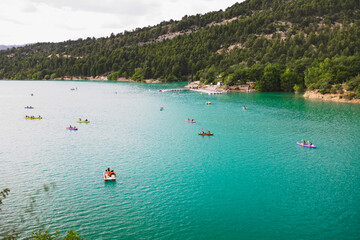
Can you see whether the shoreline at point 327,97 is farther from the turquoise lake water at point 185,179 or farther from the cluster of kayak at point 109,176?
the cluster of kayak at point 109,176

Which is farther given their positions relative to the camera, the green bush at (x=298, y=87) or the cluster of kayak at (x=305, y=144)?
the green bush at (x=298, y=87)

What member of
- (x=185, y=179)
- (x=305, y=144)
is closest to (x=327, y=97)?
(x=305, y=144)

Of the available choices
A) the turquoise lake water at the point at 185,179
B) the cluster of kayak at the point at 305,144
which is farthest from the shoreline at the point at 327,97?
the cluster of kayak at the point at 305,144

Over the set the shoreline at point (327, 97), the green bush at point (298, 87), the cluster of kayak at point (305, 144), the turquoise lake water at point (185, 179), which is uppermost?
the green bush at point (298, 87)

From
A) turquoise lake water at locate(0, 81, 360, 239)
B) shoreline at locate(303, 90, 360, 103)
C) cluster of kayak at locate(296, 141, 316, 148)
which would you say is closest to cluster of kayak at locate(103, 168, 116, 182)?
turquoise lake water at locate(0, 81, 360, 239)

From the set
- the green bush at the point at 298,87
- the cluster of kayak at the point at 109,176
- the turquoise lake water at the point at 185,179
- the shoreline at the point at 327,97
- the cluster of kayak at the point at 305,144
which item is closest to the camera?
the turquoise lake water at the point at 185,179

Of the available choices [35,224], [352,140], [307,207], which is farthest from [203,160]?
[352,140]

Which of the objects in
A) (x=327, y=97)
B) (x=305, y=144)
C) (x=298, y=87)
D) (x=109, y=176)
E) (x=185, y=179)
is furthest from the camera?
(x=298, y=87)

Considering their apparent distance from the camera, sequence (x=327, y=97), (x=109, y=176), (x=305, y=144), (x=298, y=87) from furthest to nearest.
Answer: (x=298, y=87) → (x=327, y=97) → (x=305, y=144) → (x=109, y=176)

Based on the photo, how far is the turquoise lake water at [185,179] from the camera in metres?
30.7

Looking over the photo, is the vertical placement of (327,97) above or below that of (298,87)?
below

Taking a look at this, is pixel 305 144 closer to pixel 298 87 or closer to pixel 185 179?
pixel 185 179

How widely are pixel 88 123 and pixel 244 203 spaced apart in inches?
2397

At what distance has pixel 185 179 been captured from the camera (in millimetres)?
42781
